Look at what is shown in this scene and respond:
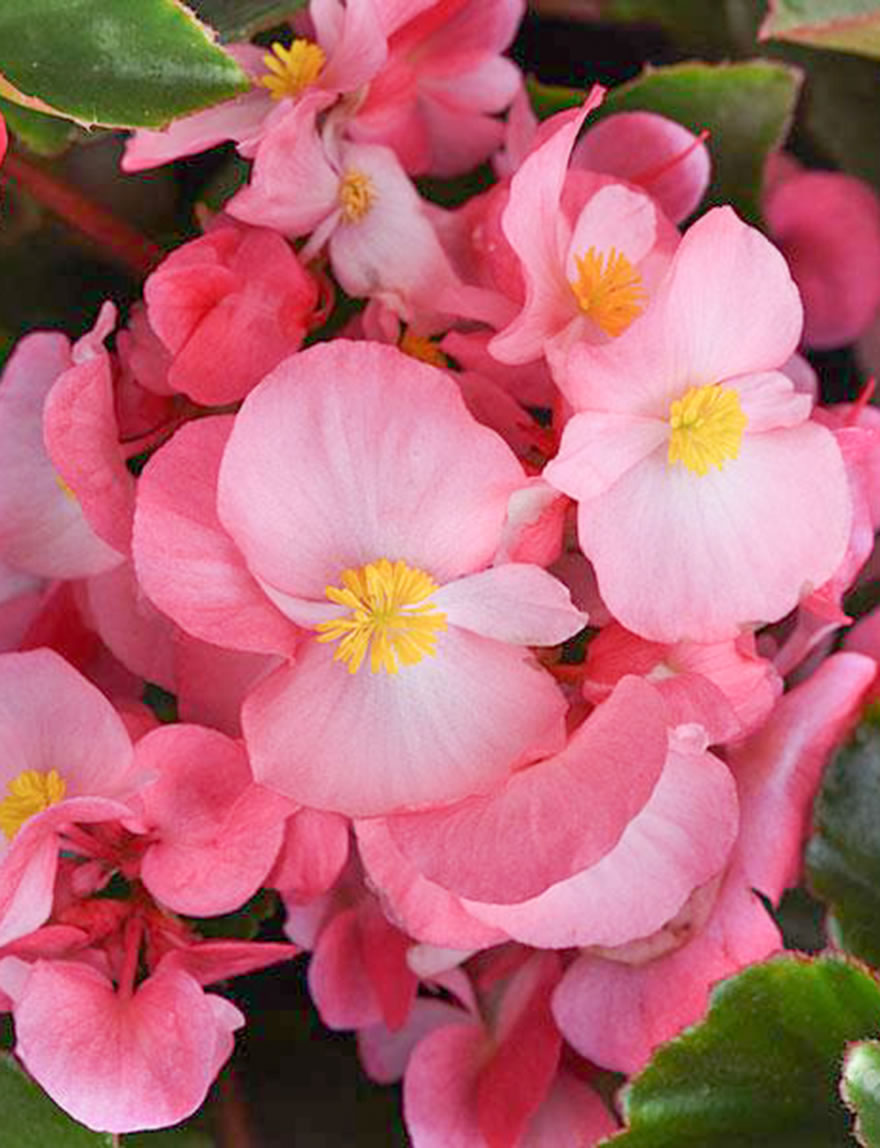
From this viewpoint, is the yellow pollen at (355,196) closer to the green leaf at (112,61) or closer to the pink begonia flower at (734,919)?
the green leaf at (112,61)

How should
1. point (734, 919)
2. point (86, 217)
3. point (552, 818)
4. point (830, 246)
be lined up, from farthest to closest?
point (830, 246) < point (86, 217) < point (734, 919) < point (552, 818)

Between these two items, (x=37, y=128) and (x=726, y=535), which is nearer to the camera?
(x=726, y=535)

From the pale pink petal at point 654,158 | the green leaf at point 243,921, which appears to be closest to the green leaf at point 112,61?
the pale pink petal at point 654,158

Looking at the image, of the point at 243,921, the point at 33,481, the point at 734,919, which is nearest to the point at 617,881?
the point at 734,919

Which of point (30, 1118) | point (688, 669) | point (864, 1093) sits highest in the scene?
point (688, 669)

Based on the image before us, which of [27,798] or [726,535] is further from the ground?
[726,535]

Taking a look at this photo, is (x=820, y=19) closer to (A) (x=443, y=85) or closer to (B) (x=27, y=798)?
(A) (x=443, y=85)

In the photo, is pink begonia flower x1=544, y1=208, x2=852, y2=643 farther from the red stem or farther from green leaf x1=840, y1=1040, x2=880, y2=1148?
the red stem

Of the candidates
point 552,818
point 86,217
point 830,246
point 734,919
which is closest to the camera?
point 552,818
